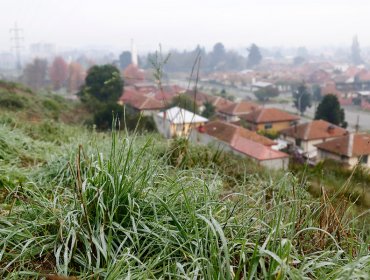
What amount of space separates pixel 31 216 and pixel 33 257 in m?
0.26

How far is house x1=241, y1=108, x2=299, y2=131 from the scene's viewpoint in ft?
80.4

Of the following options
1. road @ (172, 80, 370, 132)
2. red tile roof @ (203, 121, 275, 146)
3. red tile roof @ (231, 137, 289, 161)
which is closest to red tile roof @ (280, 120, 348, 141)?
road @ (172, 80, 370, 132)

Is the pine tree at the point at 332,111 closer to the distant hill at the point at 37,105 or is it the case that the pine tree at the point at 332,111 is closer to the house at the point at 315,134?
the house at the point at 315,134

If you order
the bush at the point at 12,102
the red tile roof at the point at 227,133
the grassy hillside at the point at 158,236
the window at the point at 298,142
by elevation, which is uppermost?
the grassy hillside at the point at 158,236

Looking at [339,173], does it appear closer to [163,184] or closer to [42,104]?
[163,184]

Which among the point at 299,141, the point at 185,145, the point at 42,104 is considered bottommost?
the point at 299,141

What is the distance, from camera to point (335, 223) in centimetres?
176

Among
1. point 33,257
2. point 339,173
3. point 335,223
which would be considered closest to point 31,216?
point 33,257

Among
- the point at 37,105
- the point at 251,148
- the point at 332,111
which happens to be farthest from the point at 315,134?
the point at 37,105

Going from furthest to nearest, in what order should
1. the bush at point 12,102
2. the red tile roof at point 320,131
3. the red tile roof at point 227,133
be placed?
the red tile roof at point 320,131 < the red tile roof at point 227,133 < the bush at point 12,102

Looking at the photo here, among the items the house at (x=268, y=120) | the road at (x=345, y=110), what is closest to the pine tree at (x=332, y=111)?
the road at (x=345, y=110)

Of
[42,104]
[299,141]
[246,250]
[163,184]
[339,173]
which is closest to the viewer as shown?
[246,250]

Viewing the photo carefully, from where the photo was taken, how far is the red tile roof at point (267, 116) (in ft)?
80.4

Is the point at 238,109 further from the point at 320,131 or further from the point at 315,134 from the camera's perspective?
the point at 315,134
